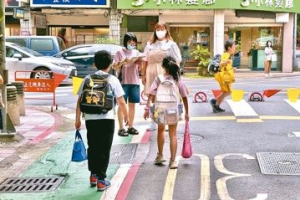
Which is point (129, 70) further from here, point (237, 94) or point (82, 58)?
point (82, 58)

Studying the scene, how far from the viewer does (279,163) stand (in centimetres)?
708

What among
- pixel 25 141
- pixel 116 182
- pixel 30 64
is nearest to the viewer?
pixel 116 182

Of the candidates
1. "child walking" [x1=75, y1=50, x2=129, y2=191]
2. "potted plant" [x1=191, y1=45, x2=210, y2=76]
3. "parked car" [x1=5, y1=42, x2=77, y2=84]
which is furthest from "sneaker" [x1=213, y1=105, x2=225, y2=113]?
"potted plant" [x1=191, y1=45, x2=210, y2=76]

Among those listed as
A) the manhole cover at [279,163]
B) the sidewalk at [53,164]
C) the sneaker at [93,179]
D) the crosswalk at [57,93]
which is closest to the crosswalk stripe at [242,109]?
the sidewalk at [53,164]

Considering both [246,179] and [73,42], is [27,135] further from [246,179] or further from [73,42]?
[73,42]

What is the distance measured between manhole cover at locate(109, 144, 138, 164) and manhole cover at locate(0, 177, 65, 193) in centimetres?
104

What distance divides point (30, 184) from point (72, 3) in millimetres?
20680

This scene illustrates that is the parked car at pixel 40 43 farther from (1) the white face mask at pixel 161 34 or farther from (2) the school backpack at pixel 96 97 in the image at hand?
(2) the school backpack at pixel 96 97

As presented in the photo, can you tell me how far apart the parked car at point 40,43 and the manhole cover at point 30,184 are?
50.2ft

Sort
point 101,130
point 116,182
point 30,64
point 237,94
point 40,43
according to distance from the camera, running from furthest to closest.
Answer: point 40,43 < point 30,64 < point 237,94 < point 116,182 < point 101,130

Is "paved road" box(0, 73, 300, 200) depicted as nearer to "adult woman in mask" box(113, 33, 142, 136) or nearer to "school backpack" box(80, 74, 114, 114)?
"adult woman in mask" box(113, 33, 142, 136)

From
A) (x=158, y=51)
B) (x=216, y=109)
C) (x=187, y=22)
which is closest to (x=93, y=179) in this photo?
(x=158, y=51)

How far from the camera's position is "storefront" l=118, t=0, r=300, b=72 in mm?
26375

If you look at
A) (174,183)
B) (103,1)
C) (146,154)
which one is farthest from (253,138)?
(103,1)
